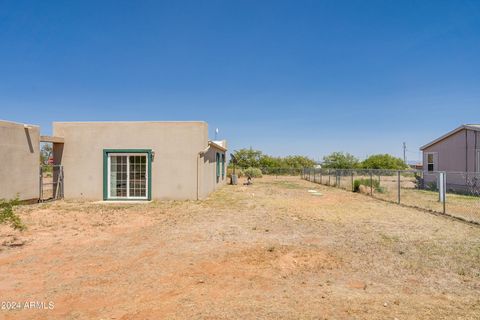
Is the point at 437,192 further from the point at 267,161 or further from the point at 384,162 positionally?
the point at 267,161

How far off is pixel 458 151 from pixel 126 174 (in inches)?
852

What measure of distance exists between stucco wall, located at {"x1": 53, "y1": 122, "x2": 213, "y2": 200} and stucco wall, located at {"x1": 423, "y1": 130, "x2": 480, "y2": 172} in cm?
1752

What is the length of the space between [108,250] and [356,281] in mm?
4945

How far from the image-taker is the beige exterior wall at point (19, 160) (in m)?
11.7

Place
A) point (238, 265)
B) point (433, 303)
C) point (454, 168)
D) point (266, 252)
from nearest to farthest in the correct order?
point (433, 303) → point (238, 265) → point (266, 252) → point (454, 168)

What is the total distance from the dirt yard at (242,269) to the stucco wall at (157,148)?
16.1 feet

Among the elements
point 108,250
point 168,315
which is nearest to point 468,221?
point 168,315

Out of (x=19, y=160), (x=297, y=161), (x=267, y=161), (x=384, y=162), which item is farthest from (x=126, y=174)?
(x=384, y=162)

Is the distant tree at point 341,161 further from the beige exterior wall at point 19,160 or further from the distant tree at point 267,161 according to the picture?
the beige exterior wall at point 19,160

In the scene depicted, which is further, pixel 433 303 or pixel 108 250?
pixel 108 250

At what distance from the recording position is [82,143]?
570 inches

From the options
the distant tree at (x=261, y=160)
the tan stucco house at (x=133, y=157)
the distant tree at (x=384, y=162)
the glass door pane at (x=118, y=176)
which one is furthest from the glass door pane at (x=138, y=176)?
the distant tree at (x=384, y=162)

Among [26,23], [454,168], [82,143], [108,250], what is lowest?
[108,250]

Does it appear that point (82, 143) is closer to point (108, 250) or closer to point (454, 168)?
point (108, 250)
